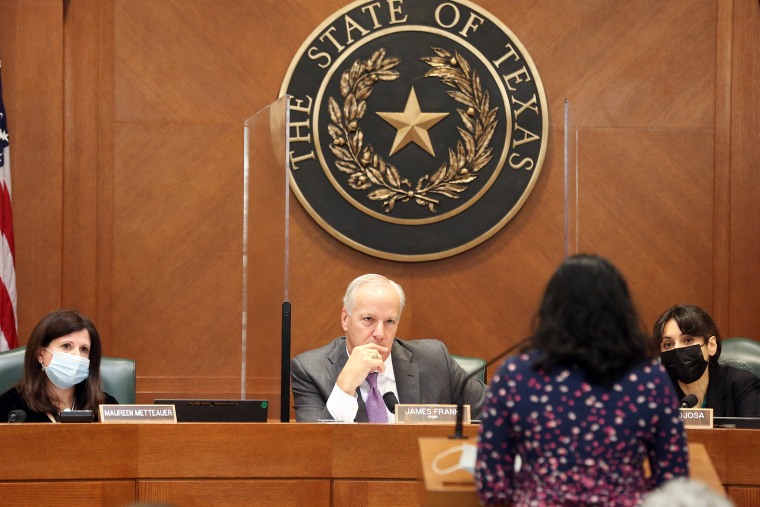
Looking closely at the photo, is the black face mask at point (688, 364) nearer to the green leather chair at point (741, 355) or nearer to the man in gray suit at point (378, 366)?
the green leather chair at point (741, 355)

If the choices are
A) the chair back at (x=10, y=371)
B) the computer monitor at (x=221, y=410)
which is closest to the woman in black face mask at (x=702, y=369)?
the computer monitor at (x=221, y=410)

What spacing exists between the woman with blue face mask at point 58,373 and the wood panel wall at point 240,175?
1234 millimetres

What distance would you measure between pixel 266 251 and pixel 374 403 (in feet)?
2.35

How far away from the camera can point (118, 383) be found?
430cm

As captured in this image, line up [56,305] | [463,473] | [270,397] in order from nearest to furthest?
[463,473], [270,397], [56,305]

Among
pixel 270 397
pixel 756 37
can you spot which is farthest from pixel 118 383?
pixel 756 37

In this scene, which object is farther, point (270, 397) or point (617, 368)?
point (270, 397)

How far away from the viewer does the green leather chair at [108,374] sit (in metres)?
4.26

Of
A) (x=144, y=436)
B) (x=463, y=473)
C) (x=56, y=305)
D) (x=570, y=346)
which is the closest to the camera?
(x=570, y=346)

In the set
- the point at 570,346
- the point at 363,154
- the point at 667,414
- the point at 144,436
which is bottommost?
the point at 144,436

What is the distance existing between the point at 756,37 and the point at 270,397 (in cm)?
319

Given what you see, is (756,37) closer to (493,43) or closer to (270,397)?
(493,43)

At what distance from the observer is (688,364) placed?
13.8 feet

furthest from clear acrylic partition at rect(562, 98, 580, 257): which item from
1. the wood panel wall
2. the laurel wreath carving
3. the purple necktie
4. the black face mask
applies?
the purple necktie
